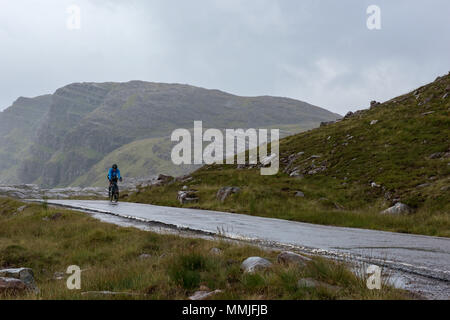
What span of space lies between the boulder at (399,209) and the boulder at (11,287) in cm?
1618

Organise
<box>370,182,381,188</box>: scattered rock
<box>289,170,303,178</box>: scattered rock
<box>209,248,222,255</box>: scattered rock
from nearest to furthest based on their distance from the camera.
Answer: <box>209,248,222,255</box>: scattered rock < <box>370,182,381,188</box>: scattered rock < <box>289,170,303,178</box>: scattered rock

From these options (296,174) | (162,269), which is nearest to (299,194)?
(296,174)

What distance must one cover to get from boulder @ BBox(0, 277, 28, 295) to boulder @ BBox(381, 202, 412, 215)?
1618 cm

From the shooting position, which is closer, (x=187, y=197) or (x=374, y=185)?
(x=374, y=185)

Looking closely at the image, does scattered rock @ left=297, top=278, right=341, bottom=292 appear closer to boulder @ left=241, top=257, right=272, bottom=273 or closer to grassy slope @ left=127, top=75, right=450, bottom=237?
boulder @ left=241, top=257, right=272, bottom=273

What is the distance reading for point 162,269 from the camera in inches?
278

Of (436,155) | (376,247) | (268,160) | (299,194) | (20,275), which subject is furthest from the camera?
(268,160)

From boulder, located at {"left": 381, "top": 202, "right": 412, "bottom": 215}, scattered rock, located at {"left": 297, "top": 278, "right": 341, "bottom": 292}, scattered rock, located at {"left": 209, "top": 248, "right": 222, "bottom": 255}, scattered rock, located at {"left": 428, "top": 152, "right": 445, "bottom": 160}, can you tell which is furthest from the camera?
scattered rock, located at {"left": 428, "top": 152, "right": 445, "bottom": 160}

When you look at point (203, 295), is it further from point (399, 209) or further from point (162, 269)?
point (399, 209)

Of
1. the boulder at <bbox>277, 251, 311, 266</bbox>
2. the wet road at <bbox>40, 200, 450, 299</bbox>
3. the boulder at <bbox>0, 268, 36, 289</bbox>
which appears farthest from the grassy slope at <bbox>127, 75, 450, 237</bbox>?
the boulder at <bbox>0, 268, 36, 289</bbox>

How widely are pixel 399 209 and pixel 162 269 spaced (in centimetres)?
1455

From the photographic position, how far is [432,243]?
1149cm

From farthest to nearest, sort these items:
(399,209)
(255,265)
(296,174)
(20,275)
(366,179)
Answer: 1. (296,174)
2. (366,179)
3. (399,209)
4. (20,275)
5. (255,265)

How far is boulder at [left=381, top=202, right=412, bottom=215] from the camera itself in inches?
698
